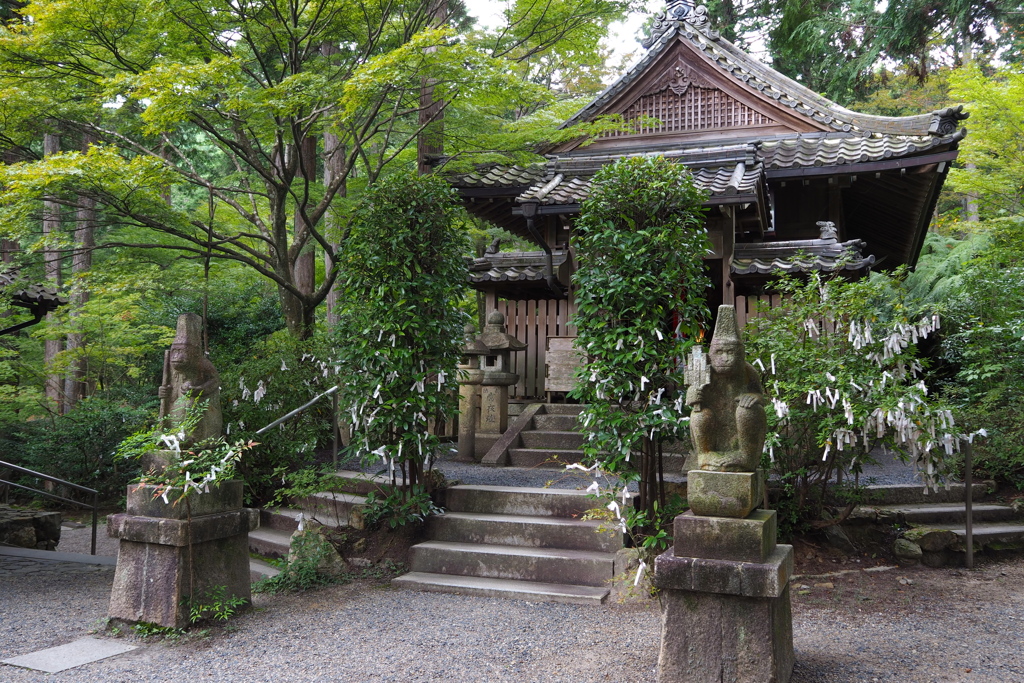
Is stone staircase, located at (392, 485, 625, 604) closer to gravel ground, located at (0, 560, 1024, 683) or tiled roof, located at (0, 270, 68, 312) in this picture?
gravel ground, located at (0, 560, 1024, 683)

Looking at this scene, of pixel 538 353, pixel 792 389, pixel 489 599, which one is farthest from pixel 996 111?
pixel 489 599

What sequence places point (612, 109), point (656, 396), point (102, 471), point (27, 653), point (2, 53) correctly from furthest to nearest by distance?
point (612, 109) → point (102, 471) → point (2, 53) → point (656, 396) → point (27, 653)

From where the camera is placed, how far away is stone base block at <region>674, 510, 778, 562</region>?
393 centimetres

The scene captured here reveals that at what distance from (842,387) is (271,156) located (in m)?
8.69

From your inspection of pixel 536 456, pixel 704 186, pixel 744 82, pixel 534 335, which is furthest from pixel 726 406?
pixel 744 82

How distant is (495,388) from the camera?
10.1 m

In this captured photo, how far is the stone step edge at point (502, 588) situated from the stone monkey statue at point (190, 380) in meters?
2.21

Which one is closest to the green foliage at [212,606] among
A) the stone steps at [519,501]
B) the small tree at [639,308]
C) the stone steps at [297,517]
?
the stone steps at [297,517]

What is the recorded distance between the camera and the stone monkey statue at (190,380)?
600 centimetres

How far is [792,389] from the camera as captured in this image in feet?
19.9

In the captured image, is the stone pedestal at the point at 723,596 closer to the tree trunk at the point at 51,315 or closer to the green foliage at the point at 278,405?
the green foliage at the point at 278,405

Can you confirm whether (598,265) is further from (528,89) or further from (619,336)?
(528,89)

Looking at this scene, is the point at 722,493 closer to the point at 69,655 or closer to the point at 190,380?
the point at 190,380

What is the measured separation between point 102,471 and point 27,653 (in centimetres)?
Result: 722
